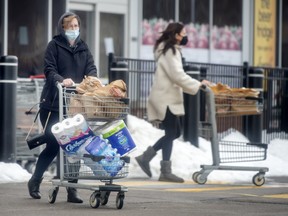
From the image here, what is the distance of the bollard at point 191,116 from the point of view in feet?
59.0

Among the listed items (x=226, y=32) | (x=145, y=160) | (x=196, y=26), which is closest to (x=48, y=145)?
(x=145, y=160)

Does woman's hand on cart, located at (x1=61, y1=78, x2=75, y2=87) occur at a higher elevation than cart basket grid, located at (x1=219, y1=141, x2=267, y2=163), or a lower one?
higher

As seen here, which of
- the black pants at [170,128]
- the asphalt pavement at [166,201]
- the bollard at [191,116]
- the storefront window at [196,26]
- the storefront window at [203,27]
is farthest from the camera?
the storefront window at [196,26]

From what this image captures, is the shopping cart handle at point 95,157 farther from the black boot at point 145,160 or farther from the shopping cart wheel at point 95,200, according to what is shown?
the black boot at point 145,160

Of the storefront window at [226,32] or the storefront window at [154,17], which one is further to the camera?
the storefront window at [226,32]

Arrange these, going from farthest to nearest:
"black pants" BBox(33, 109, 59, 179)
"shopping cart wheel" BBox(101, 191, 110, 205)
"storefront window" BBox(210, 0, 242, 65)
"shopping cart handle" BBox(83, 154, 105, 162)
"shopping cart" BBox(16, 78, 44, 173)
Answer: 1. "storefront window" BBox(210, 0, 242, 65)
2. "shopping cart" BBox(16, 78, 44, 173)
3. "black pants" BBox(33, 109, 59, 179)
4. "shopping cart wheel" BBox(101, 191, 110, 205)
5. "shopping cart handle" BBox(83, 154, 105, 162)

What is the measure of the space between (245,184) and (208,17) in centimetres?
1167

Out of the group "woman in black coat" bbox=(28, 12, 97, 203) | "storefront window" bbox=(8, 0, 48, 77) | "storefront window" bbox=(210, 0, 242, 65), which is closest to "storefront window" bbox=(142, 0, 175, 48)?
"storefront window" bbox=(210, 0, 242, 65)

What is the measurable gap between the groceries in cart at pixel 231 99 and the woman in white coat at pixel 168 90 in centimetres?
44

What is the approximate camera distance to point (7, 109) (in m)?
14.7

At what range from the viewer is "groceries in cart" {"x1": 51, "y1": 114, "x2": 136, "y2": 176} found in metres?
10.2

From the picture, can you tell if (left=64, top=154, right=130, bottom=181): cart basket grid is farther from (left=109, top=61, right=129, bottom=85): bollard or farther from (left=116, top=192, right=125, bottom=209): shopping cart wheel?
(left=109, top=61, right=129, bottom=85): bollard

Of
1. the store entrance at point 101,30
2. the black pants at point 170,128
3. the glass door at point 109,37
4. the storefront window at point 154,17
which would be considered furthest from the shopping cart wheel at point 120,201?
the storefront window at point 154,17

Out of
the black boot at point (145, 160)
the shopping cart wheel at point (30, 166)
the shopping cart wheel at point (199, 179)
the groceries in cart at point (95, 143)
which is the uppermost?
the groceries in cart at point (95, 143)
